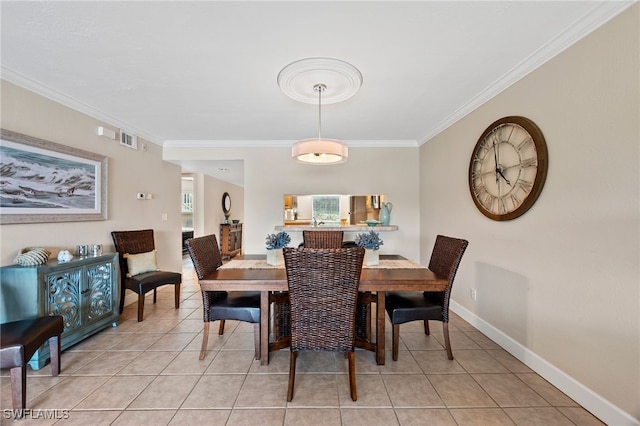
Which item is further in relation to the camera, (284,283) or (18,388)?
(284,283)

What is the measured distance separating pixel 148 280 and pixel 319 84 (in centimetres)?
280

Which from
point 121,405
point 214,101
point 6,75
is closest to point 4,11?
point 6,75

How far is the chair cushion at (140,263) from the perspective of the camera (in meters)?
3.10

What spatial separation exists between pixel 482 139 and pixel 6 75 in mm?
4175

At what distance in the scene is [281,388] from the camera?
1865 mm

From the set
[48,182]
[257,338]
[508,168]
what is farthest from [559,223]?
[48,182]

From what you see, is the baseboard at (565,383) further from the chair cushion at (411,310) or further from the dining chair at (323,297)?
the dining chair at (323,297)

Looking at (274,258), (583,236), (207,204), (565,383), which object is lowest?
(565,383)

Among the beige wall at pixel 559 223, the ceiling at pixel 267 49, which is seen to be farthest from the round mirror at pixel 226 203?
the ceiling at pixel 267 49

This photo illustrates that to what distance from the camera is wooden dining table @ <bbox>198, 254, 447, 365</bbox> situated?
1.98 m

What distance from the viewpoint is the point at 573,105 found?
5.63 feet

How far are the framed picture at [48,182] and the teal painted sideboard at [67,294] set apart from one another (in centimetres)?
50

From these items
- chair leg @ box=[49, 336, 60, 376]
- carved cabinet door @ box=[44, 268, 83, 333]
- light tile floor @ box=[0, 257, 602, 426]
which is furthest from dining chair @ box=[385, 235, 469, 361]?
carved cabinet door @ box=[44, 268, 83, 333]

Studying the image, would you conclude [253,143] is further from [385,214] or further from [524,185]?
[524,185]
